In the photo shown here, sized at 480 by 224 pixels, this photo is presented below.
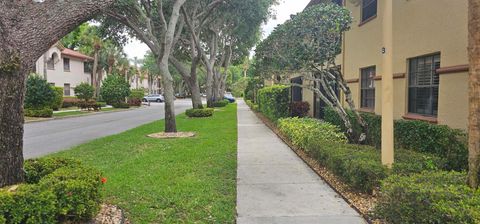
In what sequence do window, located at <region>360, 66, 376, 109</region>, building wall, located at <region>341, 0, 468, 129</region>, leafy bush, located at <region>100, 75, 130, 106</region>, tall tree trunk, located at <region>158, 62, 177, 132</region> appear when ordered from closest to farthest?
building wall, located at <region>341, 0, 468, 129</region>
window, located at <region>360, 66, 376, 109</region>
tall tree trunk, located at <region>158, 62, 177, 132</region>
leafy bush, located at <region>100, 75, 130, 106</region>

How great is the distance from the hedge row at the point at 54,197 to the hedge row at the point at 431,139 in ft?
18.2

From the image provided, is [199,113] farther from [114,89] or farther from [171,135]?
[114,89]

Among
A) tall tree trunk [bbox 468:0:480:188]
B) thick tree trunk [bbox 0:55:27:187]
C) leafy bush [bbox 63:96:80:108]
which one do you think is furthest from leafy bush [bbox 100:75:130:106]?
tall tree trunk [bbox 468:0:480:188]

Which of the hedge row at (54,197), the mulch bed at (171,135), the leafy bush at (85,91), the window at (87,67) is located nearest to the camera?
the hedge row at (54,197)

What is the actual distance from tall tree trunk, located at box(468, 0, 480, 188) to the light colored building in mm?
35998

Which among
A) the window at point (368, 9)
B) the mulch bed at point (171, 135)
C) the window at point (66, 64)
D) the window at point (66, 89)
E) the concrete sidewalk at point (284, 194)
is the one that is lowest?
the concrete sidewalk at point (284, 194)

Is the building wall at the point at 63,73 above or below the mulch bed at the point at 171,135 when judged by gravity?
above

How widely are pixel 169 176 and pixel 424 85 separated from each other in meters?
5.85

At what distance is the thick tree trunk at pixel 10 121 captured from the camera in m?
4.00

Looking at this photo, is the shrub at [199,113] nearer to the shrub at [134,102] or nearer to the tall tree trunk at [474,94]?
the tall tree trunk at [474,94]

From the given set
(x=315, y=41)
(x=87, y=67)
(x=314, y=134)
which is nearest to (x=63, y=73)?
(x=87, y=67)

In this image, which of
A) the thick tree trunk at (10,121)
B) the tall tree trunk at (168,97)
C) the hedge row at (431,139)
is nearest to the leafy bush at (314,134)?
the hedge row at (431,139)

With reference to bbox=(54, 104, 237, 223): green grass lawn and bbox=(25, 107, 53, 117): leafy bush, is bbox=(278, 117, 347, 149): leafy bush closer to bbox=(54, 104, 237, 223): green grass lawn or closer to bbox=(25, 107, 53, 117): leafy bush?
bbox=(54, 104, 237, 223): green grass lawn

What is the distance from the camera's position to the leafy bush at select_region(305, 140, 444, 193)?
18.3 ft
